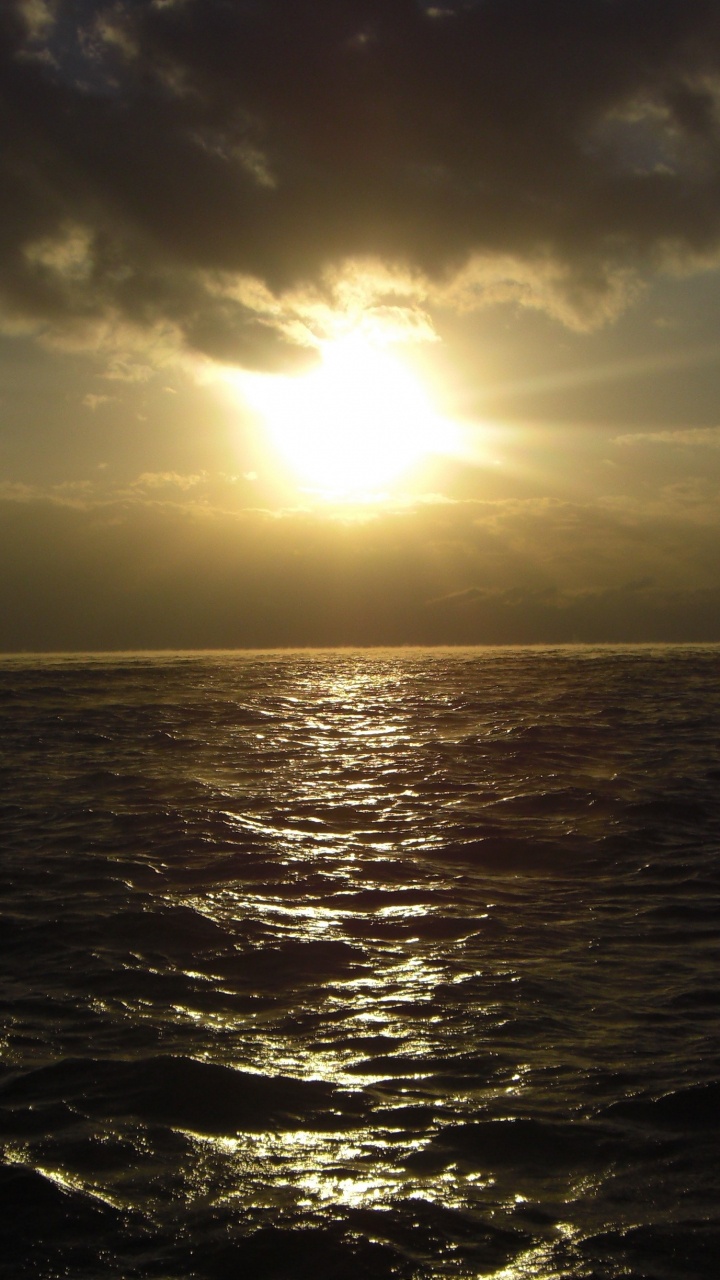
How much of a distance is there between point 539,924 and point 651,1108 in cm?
403

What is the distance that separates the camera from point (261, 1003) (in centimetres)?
857

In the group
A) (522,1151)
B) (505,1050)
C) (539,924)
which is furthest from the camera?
(539,924)

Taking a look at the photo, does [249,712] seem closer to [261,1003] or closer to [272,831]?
A: [272,831]

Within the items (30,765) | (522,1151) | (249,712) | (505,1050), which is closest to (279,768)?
(30,765)

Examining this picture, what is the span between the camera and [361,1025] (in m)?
8.05

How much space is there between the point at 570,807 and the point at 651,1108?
10406 millimetres

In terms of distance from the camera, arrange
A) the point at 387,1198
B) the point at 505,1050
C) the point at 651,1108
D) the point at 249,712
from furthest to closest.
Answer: the point at 249,712 → the point at 505,1050 → the point at 651,1108 → the point at 387,1198

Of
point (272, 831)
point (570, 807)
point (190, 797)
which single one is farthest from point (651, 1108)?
point (190, 797)

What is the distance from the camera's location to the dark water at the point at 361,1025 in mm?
5289

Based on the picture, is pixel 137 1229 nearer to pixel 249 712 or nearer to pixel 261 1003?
pixel 261 1003

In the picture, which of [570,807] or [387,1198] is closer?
[387,1198]

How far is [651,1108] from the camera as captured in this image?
21.8ft

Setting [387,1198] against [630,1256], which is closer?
[630,1256]

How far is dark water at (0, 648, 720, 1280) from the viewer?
529 cm
